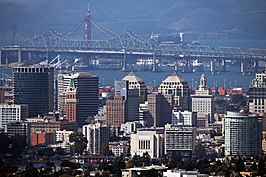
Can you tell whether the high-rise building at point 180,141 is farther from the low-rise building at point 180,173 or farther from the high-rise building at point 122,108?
the low-rise building at point 180,173

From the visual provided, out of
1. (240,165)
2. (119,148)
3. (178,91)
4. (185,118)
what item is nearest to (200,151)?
(119,148)

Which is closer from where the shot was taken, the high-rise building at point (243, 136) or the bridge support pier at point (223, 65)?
the high-rise building at point (243, 136)

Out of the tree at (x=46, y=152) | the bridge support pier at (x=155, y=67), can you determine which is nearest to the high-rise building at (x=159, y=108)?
the tree at (x=46, y=152)

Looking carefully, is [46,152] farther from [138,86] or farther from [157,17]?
[157,17]

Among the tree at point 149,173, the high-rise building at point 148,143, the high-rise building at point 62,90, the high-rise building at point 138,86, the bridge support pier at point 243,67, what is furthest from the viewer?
the bridge support pier at point 243,67

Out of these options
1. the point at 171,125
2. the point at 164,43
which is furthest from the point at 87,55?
the point at 171,125

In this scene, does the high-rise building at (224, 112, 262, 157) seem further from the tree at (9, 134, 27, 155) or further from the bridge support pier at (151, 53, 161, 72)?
the bridge support pier at (151, 53, 161, 72)

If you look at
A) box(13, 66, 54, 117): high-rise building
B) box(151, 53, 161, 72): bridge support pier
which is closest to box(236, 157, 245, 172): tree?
box(13, 66, 54, 117): high-rise building
